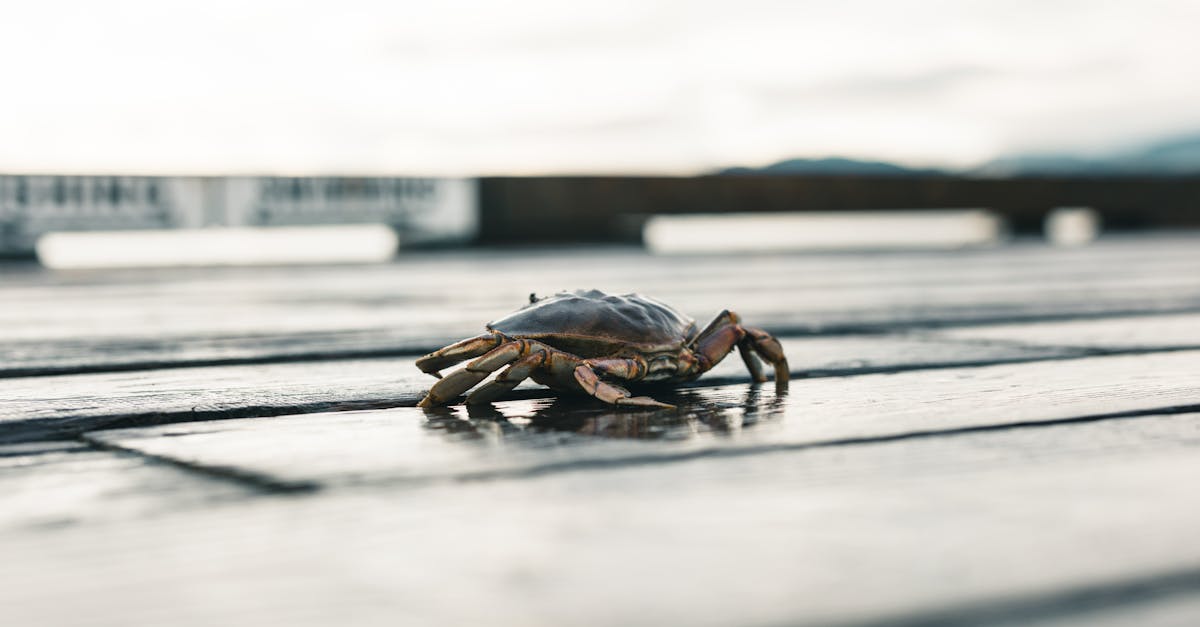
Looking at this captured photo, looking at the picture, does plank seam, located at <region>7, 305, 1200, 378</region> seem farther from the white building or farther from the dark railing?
the dark railing

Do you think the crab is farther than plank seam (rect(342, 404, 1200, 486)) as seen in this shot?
Yes

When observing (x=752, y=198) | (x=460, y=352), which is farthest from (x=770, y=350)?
(x=752, y=198)

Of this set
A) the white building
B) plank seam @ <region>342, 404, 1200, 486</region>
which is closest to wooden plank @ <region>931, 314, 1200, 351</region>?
plank seam @ <region>342, 404, 1200, 486</region>

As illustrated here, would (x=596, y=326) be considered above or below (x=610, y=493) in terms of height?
above

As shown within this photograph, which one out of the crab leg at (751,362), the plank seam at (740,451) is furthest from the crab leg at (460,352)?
the plank seam at (740,451)

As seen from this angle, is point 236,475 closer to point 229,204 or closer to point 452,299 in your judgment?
point 452,299
